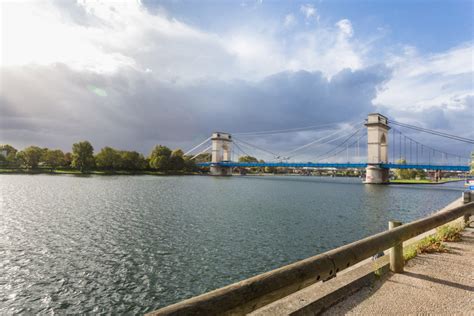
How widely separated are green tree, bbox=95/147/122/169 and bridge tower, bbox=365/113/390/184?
88.9 metres

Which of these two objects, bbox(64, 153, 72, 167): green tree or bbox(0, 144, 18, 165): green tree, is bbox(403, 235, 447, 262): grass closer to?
bbox(64, 153, 72, 167): green tree

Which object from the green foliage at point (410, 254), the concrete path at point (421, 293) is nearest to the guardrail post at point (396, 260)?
the concrete path at point (421, 293)

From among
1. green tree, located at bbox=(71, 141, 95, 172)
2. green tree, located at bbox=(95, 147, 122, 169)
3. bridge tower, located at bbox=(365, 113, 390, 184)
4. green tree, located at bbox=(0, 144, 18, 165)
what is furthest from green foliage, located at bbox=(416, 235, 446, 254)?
green tree, located at bbox=(0, 144, 18, 165)

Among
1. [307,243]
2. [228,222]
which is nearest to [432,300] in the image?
[307,243]

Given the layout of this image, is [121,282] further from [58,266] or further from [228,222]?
[228,222]

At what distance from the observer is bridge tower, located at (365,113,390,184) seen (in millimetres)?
85000

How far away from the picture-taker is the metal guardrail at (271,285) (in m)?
2.39

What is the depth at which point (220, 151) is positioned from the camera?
462 feet

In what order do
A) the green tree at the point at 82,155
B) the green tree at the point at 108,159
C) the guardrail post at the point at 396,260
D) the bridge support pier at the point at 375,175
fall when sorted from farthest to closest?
the green tree at the point at 108,159, the green tree at the point at 82,155, the bridge support pier at the point at 375,175, the guardrail post at the point at 396,260

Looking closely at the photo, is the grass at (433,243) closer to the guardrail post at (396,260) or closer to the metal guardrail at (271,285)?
the guardrail post at (396,260)

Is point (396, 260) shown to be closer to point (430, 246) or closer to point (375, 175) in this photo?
point (430, 246)

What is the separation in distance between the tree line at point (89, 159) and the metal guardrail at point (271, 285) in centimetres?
11350

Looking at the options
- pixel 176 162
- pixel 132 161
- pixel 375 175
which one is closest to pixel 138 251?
pixel 375 175

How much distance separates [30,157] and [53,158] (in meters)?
7.30
